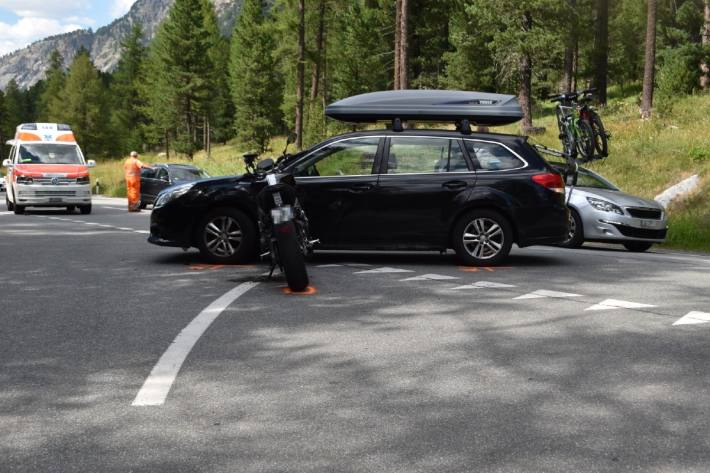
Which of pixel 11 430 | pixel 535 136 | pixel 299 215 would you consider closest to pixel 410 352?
pixel 11 430

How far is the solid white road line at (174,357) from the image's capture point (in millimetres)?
4855

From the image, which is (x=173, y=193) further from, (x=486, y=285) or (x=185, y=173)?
(x=185, y=173)

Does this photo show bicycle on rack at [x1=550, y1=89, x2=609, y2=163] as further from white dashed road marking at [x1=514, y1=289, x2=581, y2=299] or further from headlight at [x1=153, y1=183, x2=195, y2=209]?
white dashed road marking at [x1=514, y1=289, x2=581, y2=299]

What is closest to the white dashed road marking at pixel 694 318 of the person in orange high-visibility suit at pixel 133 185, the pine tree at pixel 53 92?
the person in orange high-visibility suit at pixel 133 185

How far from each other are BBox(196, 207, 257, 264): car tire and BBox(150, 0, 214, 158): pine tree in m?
74.3

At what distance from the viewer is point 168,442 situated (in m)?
4.07

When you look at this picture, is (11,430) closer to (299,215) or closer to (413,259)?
(299,215)

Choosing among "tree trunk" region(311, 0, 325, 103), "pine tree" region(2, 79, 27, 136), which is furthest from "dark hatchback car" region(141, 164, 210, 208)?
"pine tree" region(2, 79, 27, 136)

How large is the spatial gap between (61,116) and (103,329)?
10612cm

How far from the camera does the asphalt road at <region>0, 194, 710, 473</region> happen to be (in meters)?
3.95

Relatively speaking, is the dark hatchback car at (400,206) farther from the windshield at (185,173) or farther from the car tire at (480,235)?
the windshield at (185,173)

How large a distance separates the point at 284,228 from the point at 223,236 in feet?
7.55

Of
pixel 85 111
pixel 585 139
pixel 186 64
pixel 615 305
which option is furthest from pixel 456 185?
pixel 85 111

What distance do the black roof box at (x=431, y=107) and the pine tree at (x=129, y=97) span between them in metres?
100
